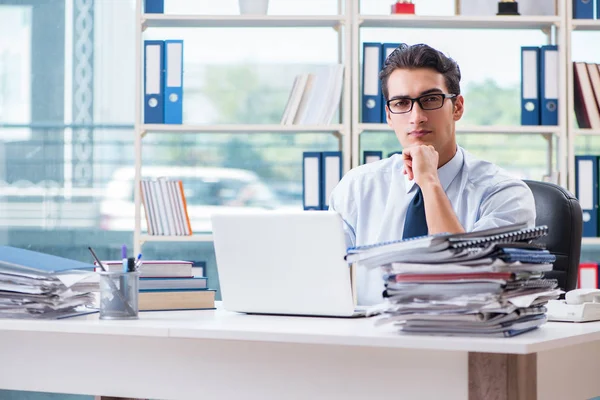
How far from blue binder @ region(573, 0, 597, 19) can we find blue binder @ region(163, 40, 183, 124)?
1.56 meters

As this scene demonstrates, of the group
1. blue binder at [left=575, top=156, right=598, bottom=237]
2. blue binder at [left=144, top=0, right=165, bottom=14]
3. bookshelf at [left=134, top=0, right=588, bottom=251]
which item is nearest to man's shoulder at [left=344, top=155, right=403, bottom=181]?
bookshelf at [left=134, top=0, right=588, bottom=251]

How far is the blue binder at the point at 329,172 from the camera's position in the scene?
334 cm

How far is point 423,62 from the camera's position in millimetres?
2172

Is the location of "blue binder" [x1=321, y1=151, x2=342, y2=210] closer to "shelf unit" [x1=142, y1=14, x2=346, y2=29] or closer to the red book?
"shelf unit" [x1=142, y1=14, x2=346, y2=29]

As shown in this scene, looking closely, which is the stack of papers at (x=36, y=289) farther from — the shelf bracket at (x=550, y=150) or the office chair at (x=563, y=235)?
the shelf bracket at (x=550, y=150)

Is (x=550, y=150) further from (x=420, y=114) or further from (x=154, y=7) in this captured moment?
(x=154, y=7)

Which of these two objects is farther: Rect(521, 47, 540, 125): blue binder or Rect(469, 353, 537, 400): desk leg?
Rect(521, 47, 540, 125): blue binder

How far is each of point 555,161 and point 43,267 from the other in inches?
99.0

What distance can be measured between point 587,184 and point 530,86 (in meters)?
0.44

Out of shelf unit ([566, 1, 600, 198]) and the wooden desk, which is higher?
shelf unit ([566, 1, 600, 198])

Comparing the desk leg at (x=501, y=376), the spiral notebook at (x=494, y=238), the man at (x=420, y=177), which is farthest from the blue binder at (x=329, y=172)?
the desk leg at (x=501, y=376)

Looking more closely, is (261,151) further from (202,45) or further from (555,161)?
(555,161)

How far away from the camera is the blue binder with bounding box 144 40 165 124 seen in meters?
3.36

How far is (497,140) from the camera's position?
12.3 feet
